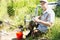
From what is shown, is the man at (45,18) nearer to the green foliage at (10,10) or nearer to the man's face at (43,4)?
the man's face at (43,4)

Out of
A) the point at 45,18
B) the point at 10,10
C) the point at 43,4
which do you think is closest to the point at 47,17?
the point at 45,18

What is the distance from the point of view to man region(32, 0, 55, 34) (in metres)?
5.16

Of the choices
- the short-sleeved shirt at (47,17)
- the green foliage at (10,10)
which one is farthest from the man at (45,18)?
the green foliage at (10,10)

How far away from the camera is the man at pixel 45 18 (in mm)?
5160

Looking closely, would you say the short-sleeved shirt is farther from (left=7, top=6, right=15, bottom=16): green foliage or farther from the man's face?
(left=7, top=6, right=15, bottom=16): green foliage

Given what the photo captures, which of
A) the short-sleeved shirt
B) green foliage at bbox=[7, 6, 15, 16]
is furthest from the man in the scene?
green foliage at bbox=[7, 6, 15, 16]

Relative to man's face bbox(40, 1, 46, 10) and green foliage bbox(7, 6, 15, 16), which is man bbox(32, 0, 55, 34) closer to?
man's face bbox(40, 1, 46, 10)

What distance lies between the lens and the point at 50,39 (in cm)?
520

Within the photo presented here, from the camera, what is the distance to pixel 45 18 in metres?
5.21

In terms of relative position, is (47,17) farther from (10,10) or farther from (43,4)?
(10,10)

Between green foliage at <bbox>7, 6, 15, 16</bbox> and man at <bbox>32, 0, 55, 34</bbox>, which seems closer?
man at <bbox>32, 0, 55, 34</bbox>

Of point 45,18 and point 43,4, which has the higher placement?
point 43,4

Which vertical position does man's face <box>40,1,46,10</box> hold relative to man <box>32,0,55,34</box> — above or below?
above

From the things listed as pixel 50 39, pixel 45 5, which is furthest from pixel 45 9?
pixel 50 39
